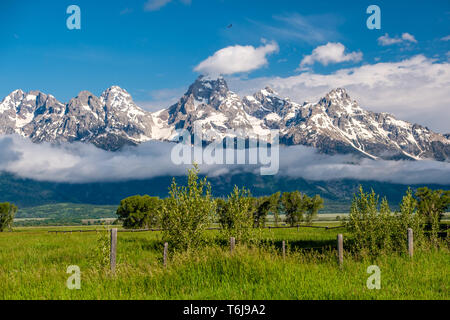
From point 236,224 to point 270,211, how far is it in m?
99.5

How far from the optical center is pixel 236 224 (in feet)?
72.7

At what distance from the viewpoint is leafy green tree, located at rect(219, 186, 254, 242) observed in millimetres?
21938

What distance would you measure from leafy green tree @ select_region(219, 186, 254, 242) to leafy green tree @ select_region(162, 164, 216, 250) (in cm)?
273

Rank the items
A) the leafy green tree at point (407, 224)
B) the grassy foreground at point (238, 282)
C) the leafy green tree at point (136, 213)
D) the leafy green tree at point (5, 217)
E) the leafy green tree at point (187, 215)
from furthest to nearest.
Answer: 1. the leafy green tree at point (5, 217)
2. the leafy green tree at point (136, 213)
3. the leafy green tree at point (407, 224)
4. the leafy green tree at point (187, 215)
5. the grassy foreground at point (238, 282)

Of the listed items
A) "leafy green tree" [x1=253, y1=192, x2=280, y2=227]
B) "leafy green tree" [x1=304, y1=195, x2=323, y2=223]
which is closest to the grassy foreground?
"leafy green tree" [x1=253, y1=192, x2=280, y2=227]

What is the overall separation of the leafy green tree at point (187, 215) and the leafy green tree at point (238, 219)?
108 inches

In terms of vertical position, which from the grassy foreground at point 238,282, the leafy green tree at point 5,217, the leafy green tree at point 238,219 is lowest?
the leafy green tree at point 5,217

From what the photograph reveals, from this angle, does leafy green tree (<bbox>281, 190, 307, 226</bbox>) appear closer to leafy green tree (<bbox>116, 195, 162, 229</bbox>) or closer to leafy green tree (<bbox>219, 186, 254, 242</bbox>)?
leafy green tree (<bbox>116, 195, 162, 229</bbox>)

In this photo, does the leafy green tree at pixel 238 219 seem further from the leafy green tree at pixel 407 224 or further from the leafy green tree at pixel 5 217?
the leafy green tree at pixel 5 217

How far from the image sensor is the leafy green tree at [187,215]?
730 inches

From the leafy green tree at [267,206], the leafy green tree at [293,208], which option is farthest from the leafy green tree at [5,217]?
the leafy green tree at [293,208]

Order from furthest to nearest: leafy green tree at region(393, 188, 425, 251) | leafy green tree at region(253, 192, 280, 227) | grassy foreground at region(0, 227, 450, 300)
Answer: leafy green tree at region(253, 192, 280, 227), leafy green tree at region(393, 188, 425, 251), grassy foreground at region(0, 227, 450, 300)
